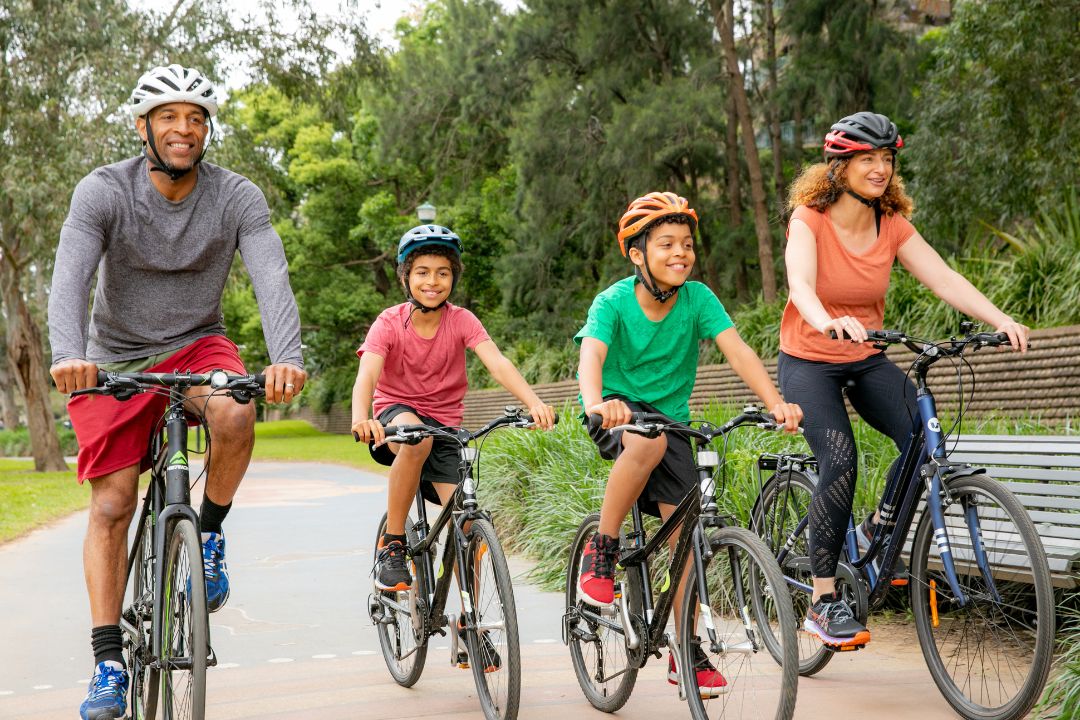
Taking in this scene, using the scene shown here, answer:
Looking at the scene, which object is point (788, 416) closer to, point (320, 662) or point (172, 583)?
point (172, 583)

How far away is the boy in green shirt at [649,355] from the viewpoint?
13.7 feet

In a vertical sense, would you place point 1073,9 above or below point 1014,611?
above

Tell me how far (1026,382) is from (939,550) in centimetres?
523

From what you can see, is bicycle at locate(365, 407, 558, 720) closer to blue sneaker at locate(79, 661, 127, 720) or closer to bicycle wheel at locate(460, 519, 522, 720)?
bicycle wheel at locate(460, 519, 522, 720)

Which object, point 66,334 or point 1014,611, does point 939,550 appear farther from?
→ point 66,334

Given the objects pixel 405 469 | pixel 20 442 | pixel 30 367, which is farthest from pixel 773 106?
pixel 20 442

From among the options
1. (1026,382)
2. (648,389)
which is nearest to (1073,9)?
(1026,382)

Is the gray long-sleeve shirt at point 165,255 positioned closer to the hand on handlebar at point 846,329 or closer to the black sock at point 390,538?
the black sock at point 390,538

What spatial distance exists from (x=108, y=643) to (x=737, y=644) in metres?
1.98

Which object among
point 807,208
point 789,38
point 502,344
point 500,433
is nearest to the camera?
point 807,208

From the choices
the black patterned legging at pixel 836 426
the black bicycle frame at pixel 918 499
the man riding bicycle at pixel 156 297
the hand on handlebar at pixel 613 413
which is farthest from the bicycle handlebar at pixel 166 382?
the black bicycle frame at pixel 918 499

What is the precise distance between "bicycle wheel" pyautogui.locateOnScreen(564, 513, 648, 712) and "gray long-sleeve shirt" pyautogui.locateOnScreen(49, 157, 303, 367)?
1.55 metres

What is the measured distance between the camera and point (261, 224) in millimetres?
3961

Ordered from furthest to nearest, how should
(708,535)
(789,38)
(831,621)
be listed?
1. (789,38)
2. (831,621)
3. (708,535)
